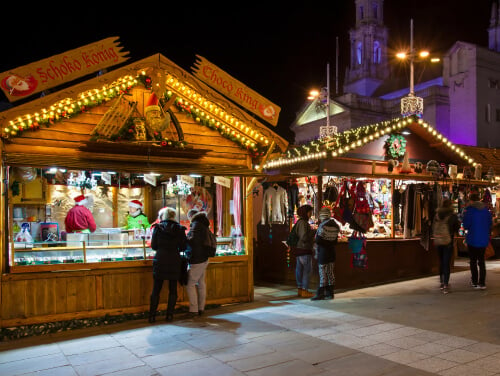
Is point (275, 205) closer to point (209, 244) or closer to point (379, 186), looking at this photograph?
point (379, 186)

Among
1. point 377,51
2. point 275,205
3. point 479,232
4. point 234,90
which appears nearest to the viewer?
point 234,90

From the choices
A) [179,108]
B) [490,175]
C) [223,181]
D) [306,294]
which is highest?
[179,108]

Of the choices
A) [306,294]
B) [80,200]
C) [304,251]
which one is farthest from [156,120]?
[306,294]

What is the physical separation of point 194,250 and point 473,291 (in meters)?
6.00

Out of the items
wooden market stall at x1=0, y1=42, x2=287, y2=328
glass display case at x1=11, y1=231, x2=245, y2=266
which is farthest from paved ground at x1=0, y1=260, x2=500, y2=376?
glass display case at x1=11, y1=231, x2=245, y2=266

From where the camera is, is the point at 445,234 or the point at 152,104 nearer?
the point at 152,104

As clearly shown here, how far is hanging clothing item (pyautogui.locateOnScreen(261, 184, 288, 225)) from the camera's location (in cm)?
1108

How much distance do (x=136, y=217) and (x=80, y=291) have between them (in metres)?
3.47

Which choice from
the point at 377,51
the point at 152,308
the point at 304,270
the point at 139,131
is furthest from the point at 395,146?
the point at 377,51

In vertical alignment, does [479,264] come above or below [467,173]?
below

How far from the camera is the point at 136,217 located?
35.3ft

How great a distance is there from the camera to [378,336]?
6312 millimetres

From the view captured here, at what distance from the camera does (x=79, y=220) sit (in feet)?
30.6

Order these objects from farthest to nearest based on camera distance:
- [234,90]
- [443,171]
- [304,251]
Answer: [443,171]
[304,251]
[234,90]
